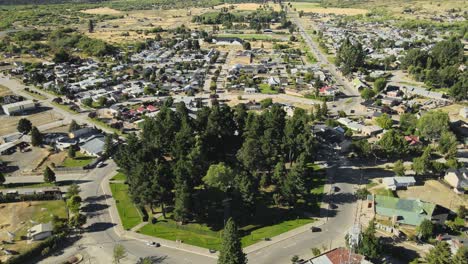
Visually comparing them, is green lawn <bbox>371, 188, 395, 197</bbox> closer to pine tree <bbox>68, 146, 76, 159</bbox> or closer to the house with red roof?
the house with red roof

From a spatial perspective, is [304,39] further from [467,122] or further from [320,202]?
[320,202]

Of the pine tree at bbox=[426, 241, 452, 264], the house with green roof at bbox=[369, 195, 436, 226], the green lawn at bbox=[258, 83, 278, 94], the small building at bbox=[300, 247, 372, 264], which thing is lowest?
the small building at bbox=[300, 247, 372, 264]

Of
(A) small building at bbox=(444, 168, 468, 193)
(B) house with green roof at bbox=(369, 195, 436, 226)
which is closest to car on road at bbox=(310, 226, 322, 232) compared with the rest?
(B) house with green roof at bbox=(369, 195, 436, 226)

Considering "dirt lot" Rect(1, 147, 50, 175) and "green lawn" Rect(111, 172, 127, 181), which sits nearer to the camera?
"green lawn" Rect(111, 172, 127, 181)

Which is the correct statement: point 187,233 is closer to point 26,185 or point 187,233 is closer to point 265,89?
point 26,185

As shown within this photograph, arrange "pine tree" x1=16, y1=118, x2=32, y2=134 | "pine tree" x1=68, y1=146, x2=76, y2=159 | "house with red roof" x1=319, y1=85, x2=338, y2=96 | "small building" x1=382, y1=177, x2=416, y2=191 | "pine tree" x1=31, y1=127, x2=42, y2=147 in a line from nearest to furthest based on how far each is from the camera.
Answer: "small building" x1=382, y1=177, x2=416, y2=191 < "pine tree" x1=68, y1=146, x2=76, y2=159 < "pine tree" x1=31, y1=127, x2=42, y2=147 < "pine tree" x1=16, y1=118, x2=32, y2=134 < "house with red roof" x1=319, y1=85, x2=338, y2=96

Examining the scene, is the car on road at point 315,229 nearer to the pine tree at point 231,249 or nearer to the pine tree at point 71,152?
the pine tree at point 231,249

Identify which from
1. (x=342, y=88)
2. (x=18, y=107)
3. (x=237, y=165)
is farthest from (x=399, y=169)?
(x=18, y=107)
